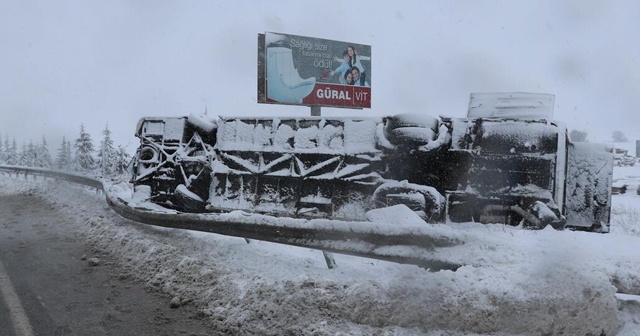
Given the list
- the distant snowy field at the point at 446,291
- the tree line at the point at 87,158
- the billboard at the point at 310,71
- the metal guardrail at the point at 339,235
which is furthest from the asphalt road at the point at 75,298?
the tree line at the point at 87,158

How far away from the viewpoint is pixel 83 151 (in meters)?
52.0

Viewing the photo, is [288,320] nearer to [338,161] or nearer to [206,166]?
[338,161]

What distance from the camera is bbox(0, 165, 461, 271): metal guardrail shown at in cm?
396

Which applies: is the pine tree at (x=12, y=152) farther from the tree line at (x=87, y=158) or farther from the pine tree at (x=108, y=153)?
the pine tree at (x=108, y=153)

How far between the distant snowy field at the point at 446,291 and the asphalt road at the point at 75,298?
0.89ft

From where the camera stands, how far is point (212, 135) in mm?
8688

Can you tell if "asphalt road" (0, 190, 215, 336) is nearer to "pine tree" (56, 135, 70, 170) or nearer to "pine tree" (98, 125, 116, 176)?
"pine tree" (98, 125, 116, 176)

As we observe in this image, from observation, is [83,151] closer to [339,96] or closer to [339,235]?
[339,96]

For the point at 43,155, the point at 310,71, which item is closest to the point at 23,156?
the point at 43,155

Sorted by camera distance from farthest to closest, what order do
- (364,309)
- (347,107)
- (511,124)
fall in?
(347,107) → (511,124) → (364,309)

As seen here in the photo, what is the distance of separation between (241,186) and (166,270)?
116 inches

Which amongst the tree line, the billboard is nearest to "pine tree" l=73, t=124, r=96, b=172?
the tree line

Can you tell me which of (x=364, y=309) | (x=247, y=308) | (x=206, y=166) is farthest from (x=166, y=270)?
(x=206, y=166)

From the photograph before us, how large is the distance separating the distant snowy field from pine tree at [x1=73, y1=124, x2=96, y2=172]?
5264 cm
